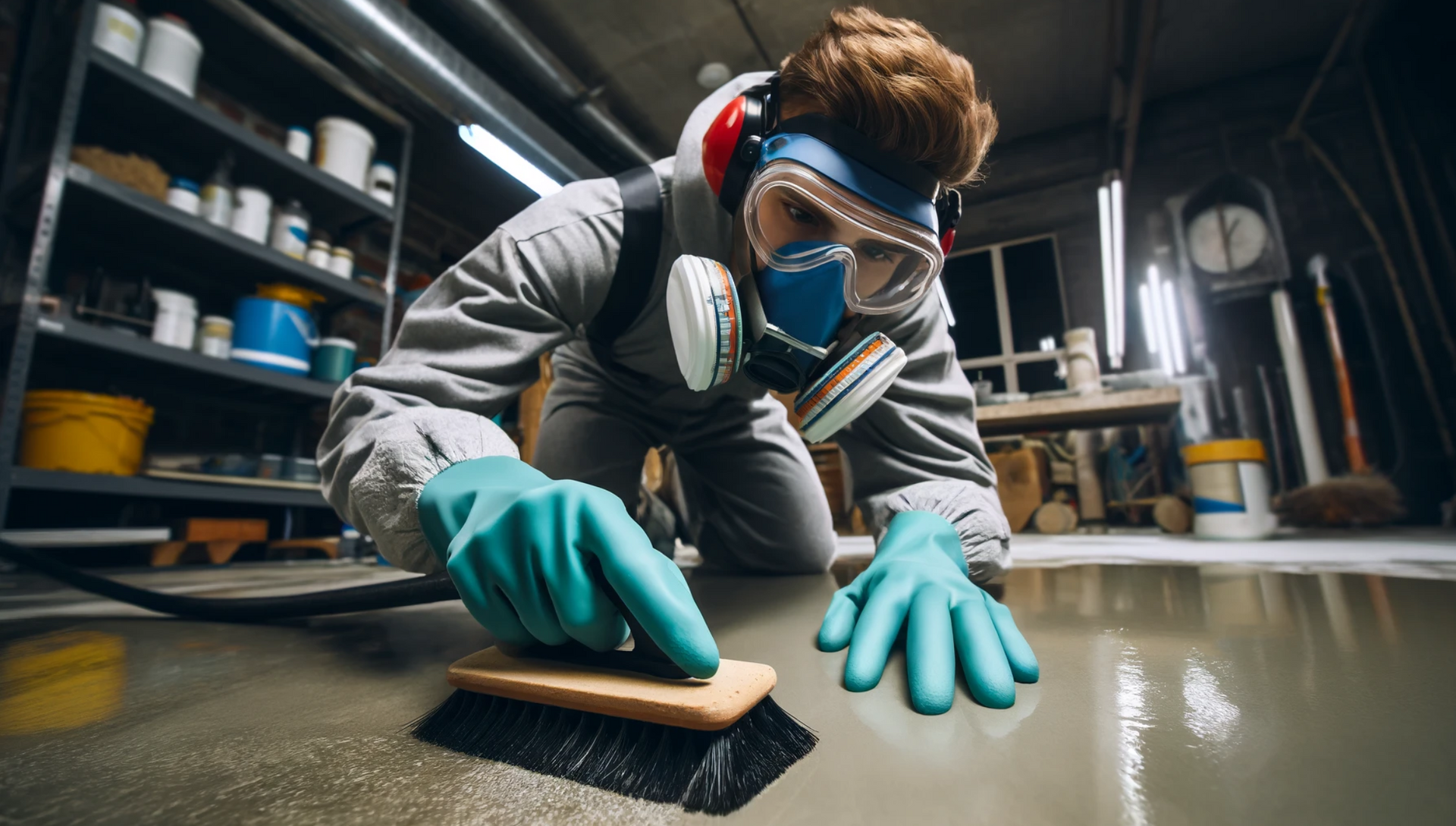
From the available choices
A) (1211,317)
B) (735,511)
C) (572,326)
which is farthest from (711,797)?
(1211,317)

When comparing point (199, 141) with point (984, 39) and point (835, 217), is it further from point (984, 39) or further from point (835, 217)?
point (984, 39)

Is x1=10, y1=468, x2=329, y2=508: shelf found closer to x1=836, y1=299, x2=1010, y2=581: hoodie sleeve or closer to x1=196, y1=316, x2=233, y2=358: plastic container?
x1=196, y1=316, x2=233, y2=358: plastic container

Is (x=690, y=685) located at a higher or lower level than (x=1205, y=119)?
lower

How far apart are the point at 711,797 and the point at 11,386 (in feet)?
7.80

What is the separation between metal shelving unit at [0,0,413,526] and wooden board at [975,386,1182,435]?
2991 mm

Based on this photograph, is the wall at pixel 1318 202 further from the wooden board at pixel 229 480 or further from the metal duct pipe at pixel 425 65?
the wooden board at pixel 229 480

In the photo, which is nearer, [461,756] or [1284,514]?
[461,756]

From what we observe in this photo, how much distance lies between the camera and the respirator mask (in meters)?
0.79

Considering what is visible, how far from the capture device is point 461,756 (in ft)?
1.33

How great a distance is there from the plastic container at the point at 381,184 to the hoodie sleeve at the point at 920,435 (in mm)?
2701

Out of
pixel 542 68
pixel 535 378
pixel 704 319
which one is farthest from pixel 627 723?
pixel 542 68

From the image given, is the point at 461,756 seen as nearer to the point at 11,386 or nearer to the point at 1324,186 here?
the point at 11,386

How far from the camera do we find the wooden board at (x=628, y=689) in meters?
0.37

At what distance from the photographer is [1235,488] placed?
2301 millimetres
